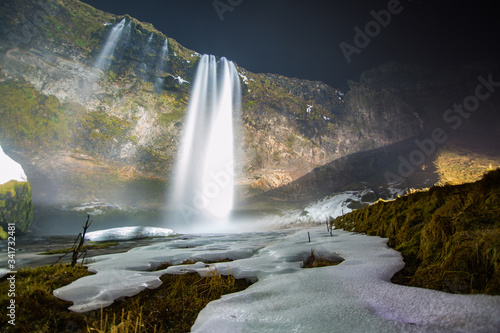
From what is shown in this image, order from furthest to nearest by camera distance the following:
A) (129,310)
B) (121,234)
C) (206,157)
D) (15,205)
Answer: (206,157) → (15,205) → (121,234) → (129,310)

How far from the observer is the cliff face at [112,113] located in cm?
2742

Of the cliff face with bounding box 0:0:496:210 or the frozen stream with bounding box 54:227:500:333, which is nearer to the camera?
the frozen stream with bounding box 54:227:500:333

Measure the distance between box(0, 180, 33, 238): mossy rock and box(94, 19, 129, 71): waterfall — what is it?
2267 centimetres

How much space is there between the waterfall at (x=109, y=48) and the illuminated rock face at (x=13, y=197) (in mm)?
20668

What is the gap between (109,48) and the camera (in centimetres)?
3475

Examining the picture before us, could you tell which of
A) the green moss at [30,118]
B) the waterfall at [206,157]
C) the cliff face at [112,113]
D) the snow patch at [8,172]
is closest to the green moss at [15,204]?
the snow patch at [8,172]

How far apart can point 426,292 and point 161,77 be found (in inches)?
1683

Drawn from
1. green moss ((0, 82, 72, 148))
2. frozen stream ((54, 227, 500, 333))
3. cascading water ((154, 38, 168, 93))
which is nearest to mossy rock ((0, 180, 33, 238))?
green moss ((0, 82, 72, 148))

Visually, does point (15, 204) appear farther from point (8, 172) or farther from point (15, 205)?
point (8, 172)

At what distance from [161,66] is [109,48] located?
8371 millimetres

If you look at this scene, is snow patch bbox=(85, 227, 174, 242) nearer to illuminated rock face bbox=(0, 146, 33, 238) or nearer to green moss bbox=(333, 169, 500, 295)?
illuminated rock face bbox=(0, 146, 33, 238)

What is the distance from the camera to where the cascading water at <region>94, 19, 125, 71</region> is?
1309 inches

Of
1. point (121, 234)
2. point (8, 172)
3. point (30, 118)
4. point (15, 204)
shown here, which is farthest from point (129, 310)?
point (30, 118)

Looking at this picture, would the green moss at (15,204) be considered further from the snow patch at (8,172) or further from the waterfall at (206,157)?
the waterfall at (206,157)
